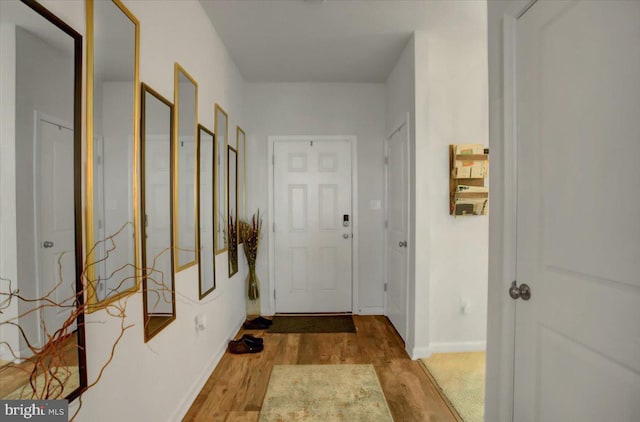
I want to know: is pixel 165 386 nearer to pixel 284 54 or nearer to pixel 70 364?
pixel 70 364

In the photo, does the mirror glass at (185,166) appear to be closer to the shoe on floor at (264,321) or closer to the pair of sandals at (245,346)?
the pair of sandals at (245,346)

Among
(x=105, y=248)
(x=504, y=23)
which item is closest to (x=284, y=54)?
(x=504, y=23)

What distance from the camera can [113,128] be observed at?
4.31 feet

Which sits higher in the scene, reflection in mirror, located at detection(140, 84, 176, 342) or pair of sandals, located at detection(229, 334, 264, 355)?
reflection in mirror, located at detection(140, 84, 176, 342)

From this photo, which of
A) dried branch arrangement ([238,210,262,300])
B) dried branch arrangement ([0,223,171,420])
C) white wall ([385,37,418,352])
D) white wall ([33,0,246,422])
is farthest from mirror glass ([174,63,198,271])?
white wall ([385,37,418,352])

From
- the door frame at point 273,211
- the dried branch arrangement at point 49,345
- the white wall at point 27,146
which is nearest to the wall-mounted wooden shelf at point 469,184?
the door frame at point 273,211

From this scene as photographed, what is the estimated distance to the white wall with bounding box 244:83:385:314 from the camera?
3891mm

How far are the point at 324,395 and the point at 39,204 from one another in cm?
196

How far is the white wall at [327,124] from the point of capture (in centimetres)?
389

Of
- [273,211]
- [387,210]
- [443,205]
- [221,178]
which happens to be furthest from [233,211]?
[443,205]

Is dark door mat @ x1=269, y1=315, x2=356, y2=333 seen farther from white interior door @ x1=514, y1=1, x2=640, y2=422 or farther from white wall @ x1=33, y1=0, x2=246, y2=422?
white interior door @ x1=514, y1=1, x2=640, y2=422

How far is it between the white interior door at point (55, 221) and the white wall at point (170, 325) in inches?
8.4

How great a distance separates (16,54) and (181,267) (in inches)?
52.9

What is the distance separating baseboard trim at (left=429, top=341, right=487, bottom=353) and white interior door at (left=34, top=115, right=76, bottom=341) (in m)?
2.70
